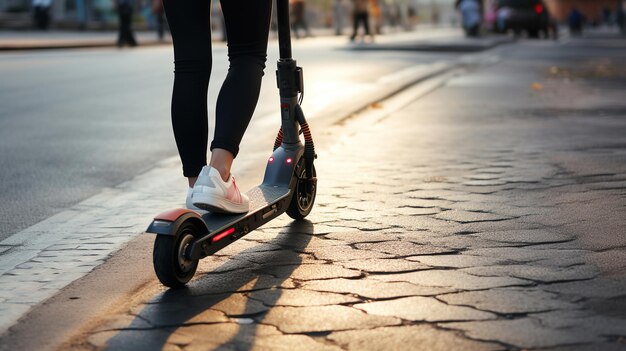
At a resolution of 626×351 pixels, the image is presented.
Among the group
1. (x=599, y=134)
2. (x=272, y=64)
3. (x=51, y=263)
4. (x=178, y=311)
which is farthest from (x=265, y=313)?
(x=272, y=64)

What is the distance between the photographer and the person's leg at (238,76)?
412 cm

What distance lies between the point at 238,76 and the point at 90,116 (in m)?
6.78

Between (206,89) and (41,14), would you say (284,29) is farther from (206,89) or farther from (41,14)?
(41,14)

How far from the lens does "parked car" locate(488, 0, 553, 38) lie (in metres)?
46.9

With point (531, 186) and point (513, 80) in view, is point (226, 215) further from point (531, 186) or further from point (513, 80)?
point (513, 80)

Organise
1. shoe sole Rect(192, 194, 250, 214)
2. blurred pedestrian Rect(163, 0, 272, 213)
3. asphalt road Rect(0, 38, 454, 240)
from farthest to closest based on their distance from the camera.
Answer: asphalt road Rect(0, 38, 454, 240) → blurred pedestrian Rect(163, 0, 272, 213) → shoe sole Rect(192, 194, 250, 214)

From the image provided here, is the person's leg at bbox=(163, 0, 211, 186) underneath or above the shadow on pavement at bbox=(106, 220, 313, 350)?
above

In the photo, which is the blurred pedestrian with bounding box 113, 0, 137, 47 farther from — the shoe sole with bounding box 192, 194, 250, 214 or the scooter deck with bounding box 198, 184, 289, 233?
the shoe sole with bounding box 192, 194, 250, 214

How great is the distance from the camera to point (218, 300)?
12.1 feet

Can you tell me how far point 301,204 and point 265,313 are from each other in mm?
1534

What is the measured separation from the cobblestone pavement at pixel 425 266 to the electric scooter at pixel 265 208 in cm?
11

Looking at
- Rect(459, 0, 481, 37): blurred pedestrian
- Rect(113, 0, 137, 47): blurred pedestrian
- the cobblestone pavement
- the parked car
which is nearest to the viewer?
the cobblestone pavement

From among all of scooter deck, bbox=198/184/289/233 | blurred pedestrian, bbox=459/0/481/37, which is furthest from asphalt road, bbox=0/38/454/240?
blurred pedestrian, bbox=459/0/481/37

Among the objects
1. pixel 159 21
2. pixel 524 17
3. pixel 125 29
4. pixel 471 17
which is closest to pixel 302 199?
pixel 125 29
